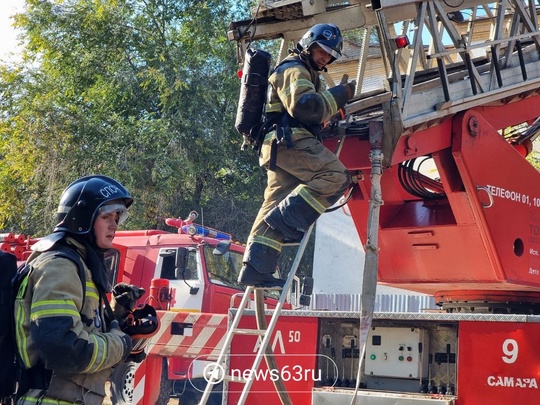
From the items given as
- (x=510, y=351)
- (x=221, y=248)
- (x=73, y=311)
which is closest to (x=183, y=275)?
(x=221, y=248)

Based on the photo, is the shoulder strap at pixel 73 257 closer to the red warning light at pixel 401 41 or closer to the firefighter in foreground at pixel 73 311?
the firefighter in foreground at pixel 73 311

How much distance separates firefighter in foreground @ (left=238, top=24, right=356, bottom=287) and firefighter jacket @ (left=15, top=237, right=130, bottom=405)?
1866 millimetres

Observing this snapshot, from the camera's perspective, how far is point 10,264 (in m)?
3.18

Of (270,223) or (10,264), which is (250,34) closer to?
(270,223)

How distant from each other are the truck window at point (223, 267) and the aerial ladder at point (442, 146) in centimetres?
492

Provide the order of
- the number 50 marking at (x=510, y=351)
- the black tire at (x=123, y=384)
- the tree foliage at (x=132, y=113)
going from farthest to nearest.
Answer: the tree foliage at (x=132, y=113) < the black tire at (x=123, y=384) < the number 50 marking at (x=510, y=351)

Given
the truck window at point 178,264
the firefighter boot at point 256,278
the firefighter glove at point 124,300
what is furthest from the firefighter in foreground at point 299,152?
the truck window at point 178,264

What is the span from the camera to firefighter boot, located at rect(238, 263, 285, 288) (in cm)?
506

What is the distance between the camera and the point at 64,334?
2957 millimetres

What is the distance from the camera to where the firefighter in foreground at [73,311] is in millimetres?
2979

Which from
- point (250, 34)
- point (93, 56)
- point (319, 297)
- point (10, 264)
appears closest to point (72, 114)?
point (93, 56)

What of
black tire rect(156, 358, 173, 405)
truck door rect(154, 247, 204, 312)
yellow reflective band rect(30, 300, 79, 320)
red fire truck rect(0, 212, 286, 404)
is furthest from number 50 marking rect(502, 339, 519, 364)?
truck door rect(154, 247, 204, 312)

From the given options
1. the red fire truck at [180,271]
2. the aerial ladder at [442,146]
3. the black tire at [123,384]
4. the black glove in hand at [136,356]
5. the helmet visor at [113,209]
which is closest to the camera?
the helmet visor at [113,209]

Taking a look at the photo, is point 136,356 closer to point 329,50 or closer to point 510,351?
point 329,50
